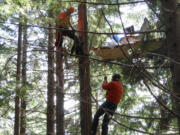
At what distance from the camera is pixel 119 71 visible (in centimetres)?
786

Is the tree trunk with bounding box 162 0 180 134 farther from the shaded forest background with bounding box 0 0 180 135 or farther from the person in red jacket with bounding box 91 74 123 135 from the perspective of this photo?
the person in red jacket with bounding box 91 74 123 135

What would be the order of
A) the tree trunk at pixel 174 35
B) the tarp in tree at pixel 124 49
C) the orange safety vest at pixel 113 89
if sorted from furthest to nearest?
the tarp in tree at pixel 124 49 < the orange safety vest at pixel 113 89 < the tree trunk at pixel 174 35

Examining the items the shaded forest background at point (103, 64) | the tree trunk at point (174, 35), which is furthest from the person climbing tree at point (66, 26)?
the tree trunk at point (174, 35)

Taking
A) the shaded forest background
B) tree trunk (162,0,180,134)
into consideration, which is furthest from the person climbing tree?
tree trunk (162,0,180,134)

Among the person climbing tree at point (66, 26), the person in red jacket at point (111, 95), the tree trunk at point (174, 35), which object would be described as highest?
the person climbing tree at point (66, 26)

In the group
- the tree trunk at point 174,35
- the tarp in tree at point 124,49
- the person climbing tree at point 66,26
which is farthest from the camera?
the tarp in tree at point 124,49

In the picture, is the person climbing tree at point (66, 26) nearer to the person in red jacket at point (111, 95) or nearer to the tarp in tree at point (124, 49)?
the tarp in tree at point (124, 49)

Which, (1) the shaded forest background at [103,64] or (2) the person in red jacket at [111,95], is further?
(2) the person in red jacket at [111,95]

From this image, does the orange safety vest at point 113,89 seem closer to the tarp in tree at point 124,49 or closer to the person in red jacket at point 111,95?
the person in red jacket at point 111,95

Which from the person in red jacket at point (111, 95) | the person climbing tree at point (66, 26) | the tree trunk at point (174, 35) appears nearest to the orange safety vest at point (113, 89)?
the person in red jacket at point (111, 95)

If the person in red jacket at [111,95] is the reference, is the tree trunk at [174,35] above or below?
above

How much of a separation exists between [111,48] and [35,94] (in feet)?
11.3

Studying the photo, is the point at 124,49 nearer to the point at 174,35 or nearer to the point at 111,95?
the point at 111,95

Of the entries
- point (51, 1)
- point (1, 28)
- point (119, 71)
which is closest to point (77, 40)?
point (51, 1)
